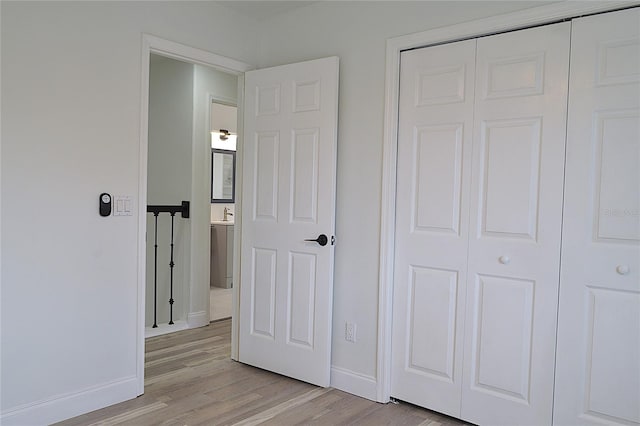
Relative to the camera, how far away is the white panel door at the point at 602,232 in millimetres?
2129

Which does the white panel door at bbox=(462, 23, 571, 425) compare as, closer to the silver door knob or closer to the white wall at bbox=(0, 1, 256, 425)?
the silver door knob

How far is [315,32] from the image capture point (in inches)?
126

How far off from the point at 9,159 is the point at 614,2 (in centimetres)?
292

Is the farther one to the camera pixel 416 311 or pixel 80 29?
pixel 416 311

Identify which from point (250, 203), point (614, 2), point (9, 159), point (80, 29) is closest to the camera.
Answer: point (614, 2)

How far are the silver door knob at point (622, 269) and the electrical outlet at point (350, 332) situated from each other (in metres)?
1.50

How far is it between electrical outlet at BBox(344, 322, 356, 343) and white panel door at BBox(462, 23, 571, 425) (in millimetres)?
723

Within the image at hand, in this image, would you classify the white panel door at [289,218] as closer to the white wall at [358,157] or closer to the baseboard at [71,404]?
the white wall at [358,157]

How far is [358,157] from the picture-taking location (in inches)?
118

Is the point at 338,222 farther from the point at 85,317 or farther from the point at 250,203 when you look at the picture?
the point at 85,317

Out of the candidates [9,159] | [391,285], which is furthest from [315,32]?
[9,159]

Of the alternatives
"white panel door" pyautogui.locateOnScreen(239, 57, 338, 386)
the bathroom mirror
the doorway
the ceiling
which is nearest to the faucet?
the doorway

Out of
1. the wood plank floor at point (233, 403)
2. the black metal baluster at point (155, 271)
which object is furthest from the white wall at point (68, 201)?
the black metal baluster at point (155, 271)

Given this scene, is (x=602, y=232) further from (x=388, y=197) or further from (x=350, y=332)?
(x=350, y=332)
